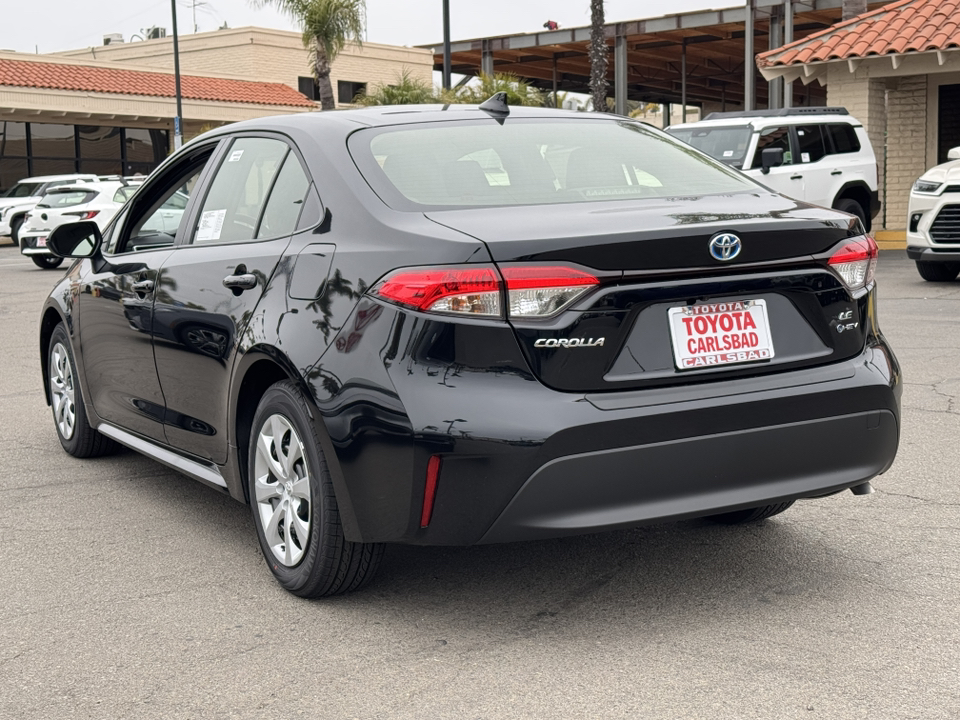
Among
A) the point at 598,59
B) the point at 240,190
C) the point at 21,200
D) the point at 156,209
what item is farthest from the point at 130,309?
the point at 21,200

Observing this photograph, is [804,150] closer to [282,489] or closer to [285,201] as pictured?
[285,201]

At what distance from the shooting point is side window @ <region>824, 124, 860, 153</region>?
17906 mm

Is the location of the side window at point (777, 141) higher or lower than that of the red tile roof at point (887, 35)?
lower

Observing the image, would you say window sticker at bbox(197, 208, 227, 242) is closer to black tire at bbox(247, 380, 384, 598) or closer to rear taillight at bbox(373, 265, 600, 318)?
black tire at bbox(247, 380, 384, 598)

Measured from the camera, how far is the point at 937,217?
13.1 m

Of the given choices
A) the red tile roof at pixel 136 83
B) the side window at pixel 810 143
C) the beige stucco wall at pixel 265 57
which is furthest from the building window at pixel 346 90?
the side window at pixel 810 143

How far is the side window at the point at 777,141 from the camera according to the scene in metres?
17.3

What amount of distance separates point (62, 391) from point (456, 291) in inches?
142

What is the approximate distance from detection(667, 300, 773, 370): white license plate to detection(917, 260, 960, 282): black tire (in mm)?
11304

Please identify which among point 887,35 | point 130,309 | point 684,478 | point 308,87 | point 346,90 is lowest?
point 684,478

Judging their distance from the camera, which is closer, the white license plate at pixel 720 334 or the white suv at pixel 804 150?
the white license plate at pixel 720 334

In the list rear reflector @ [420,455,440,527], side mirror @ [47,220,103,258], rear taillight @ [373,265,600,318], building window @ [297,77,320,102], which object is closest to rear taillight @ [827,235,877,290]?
rear taillight @ [373,265,600,318]

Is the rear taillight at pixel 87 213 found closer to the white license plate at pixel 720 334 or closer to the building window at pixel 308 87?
the white license plate at pixel 720 334

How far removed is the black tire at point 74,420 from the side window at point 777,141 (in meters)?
12.6
